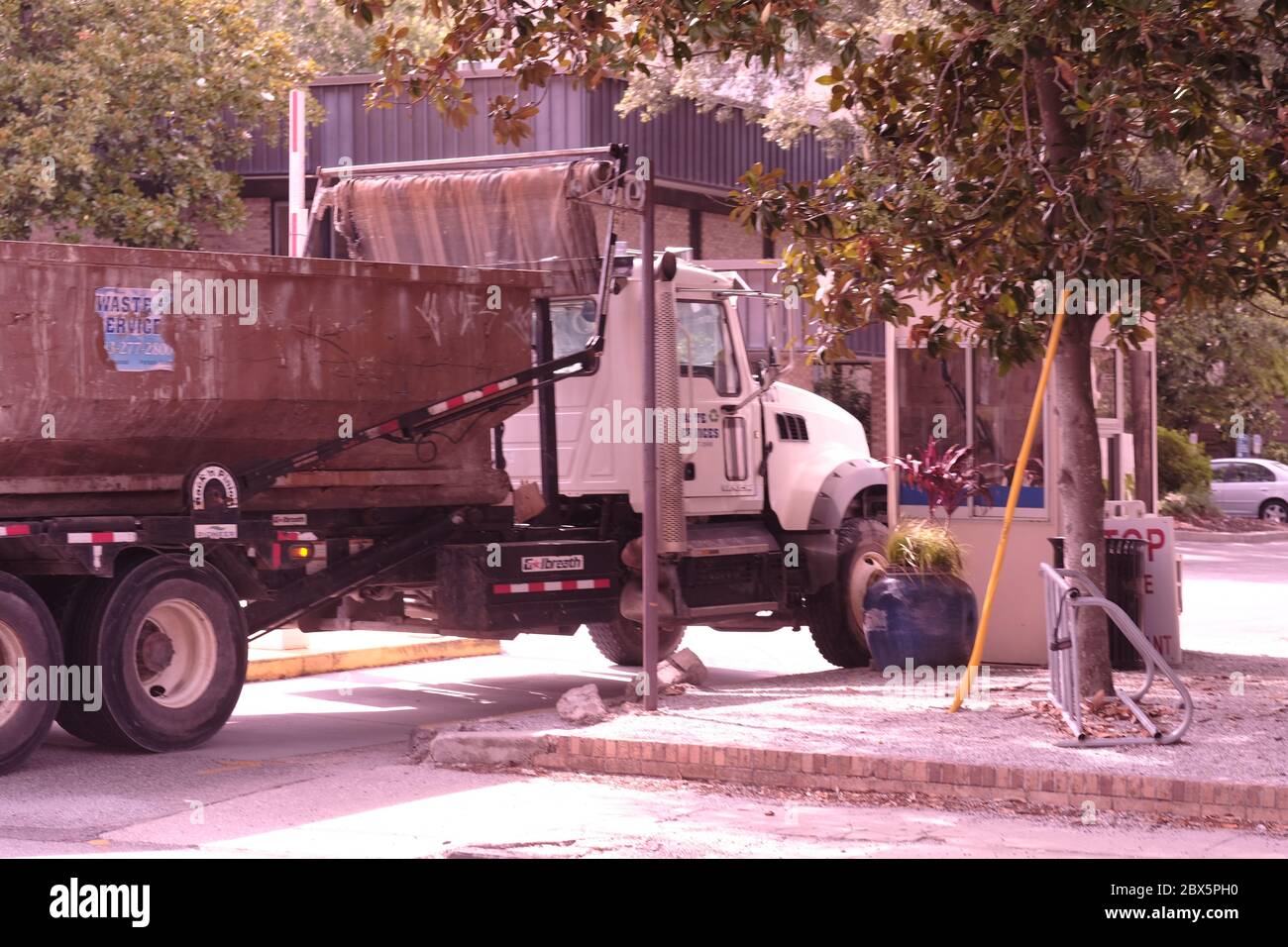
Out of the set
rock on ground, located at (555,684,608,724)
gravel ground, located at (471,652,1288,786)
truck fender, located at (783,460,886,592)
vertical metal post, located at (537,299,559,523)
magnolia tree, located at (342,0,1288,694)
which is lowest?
gravel ground, located at (471,652,1288,786)

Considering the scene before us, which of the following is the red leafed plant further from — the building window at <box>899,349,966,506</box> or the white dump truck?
the white dump truck

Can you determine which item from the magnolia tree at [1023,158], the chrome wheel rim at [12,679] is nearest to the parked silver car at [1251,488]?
the magnolia tree at [1023,158]

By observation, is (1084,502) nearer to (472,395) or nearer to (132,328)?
(472,395)

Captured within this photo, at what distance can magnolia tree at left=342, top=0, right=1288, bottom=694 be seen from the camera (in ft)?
31.1

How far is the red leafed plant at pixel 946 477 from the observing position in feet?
43.4

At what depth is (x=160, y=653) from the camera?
10094 mm

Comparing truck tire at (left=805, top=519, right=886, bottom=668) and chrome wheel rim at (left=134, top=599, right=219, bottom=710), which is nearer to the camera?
chrome wheel rim at (left=134, top=599, right=219, bottom=710)

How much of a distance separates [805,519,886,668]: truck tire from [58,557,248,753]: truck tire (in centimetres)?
507

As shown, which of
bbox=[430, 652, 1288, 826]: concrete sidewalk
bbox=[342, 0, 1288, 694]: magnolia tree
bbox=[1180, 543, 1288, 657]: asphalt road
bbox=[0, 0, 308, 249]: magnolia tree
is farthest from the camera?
bbox=[0, 0, 308, 249]: magnolia tree

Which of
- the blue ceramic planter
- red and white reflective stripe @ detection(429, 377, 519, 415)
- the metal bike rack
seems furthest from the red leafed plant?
red and white reflective stripe @ detection(429, 377, 519, 415)

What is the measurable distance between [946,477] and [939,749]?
14.7 feet

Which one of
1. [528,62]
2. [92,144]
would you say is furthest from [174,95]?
[528,62]

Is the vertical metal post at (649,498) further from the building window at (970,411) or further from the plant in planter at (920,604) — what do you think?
the building window at (970,411)

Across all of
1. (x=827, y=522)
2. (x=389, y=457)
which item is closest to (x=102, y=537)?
(x=389, y=457)
